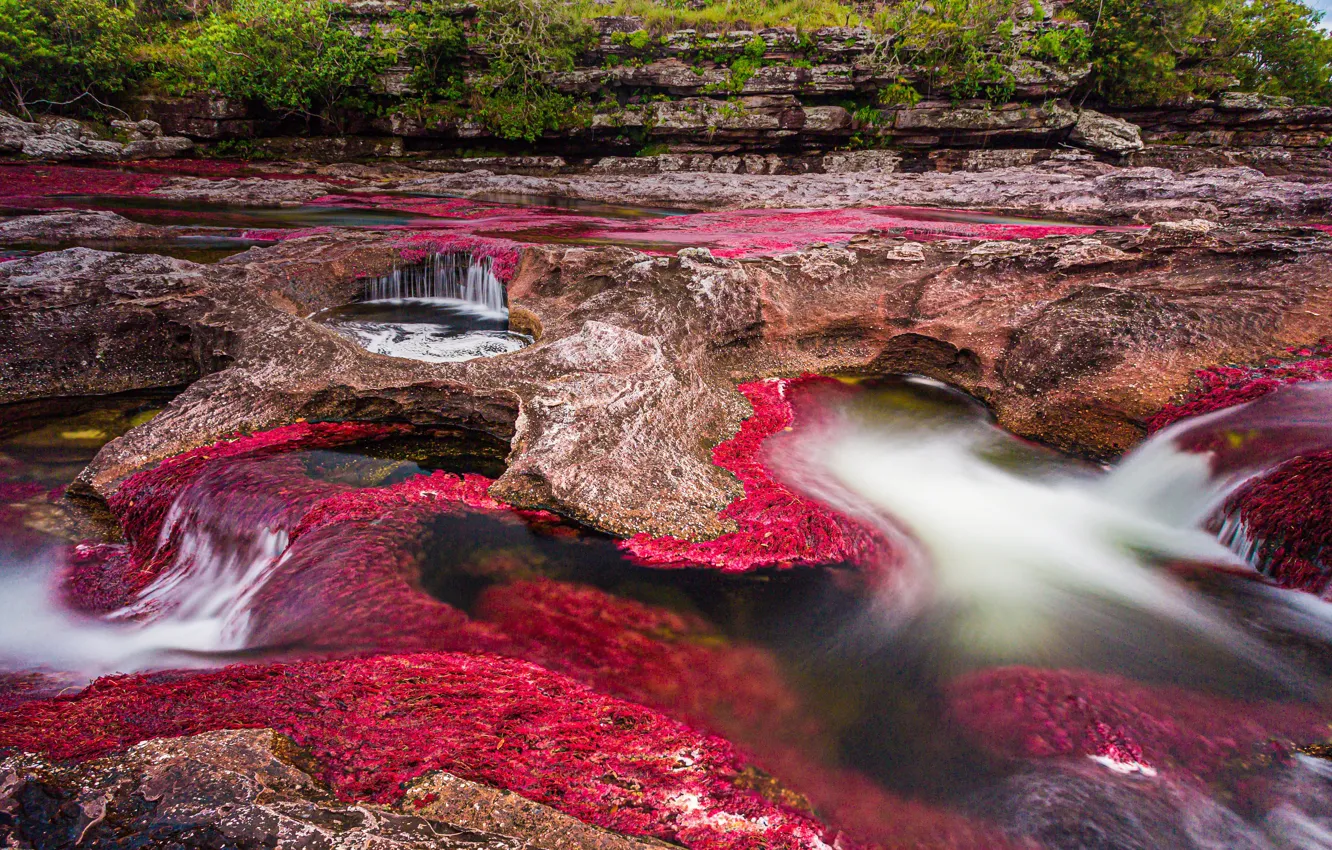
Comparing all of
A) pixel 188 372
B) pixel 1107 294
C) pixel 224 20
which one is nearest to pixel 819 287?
pixel 1107 294

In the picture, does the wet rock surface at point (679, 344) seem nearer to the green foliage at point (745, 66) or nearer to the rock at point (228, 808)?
the rock at point (228, 808)

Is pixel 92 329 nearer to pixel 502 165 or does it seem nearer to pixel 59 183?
pixel 59 183

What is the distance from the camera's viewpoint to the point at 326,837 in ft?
5.56

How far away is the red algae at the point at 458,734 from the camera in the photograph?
2.36 metres

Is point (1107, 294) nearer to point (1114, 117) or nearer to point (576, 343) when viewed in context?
point (576, 343)

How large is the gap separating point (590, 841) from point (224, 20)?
4395cm

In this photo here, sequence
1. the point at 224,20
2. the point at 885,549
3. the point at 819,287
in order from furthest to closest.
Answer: the point at 224,20, the point at 819,287, the point at 885,549

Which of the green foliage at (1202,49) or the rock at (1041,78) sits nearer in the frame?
the rock at (1041,78)

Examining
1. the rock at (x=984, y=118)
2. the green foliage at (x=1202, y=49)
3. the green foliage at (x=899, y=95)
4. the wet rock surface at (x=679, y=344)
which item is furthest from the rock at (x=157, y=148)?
the green foliage at (x=1202, y=49)

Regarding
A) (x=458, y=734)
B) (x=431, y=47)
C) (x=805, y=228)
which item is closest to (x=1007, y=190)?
(x=805, y=228)

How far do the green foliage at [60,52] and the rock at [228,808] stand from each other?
41.3 m

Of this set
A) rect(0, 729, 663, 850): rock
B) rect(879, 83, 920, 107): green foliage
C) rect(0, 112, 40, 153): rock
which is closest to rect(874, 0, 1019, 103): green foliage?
rect(879, 83, 920, 107): green foliage

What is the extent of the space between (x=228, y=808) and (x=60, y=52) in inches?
1664

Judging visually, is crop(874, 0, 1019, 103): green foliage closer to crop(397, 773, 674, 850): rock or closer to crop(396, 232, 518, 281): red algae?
crop(396, 232, 518, 281): red algae
